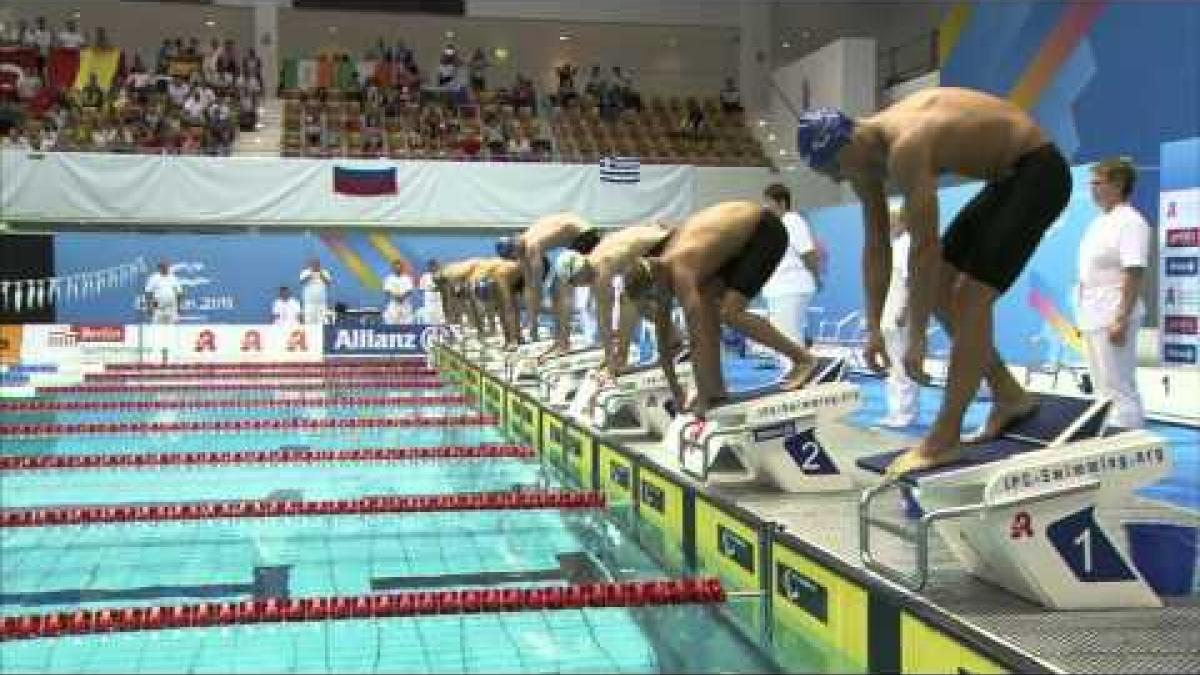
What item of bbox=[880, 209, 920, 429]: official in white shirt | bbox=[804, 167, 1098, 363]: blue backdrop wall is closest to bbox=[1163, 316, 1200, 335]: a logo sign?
bbox=[804, 167, 1098, 363]: blue backdrop wall

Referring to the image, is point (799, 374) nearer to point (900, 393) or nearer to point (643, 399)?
point (643, 399)

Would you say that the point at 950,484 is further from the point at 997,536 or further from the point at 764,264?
the point at 764,264

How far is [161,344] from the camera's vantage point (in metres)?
15.7

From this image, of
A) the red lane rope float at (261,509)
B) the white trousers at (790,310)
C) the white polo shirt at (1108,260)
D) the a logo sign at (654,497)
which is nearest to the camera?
the a logo sign at (654,497)

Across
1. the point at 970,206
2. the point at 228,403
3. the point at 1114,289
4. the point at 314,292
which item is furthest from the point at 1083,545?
the point at 314,292

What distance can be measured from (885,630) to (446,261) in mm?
16658

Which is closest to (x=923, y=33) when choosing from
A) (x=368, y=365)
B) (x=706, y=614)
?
(x=368, y=365)

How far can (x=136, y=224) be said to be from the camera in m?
17.7

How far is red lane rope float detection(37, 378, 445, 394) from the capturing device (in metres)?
11.3

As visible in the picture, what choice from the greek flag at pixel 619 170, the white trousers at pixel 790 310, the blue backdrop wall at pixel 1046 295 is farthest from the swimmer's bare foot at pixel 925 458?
the greek flag at pixel 619 170

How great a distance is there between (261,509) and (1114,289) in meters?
3.67

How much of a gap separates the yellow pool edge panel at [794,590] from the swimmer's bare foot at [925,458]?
0.26 metres

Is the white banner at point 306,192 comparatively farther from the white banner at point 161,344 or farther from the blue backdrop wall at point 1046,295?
the blue backdrop wall at point 1046,295

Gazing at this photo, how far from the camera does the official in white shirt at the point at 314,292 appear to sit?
17.5 meters
